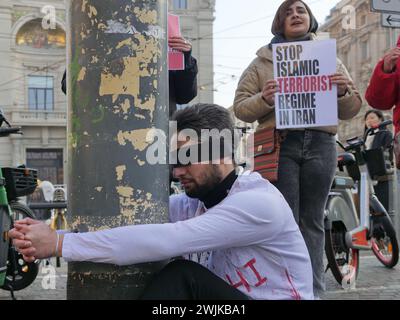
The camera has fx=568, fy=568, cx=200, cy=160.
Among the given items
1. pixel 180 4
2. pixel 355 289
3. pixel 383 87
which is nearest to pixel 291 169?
Answer: pixel 383 87

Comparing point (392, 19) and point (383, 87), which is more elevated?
point (392, 19)

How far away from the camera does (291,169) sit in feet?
11.1

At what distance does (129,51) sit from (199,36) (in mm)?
33751

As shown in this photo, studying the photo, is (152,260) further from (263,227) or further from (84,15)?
(84,15)

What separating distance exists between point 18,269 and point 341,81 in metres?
2.75

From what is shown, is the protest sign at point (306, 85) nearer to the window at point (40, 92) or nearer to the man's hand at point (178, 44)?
the man's hand at point (178, 44)

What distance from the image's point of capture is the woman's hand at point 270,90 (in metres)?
3.28

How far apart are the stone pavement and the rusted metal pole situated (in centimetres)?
219

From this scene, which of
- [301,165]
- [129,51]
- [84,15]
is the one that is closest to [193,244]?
[129,51]

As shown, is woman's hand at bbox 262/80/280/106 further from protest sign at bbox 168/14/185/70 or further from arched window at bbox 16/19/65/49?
arched window at bbox 16/19/65/49

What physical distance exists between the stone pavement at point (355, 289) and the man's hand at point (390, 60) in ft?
5.10

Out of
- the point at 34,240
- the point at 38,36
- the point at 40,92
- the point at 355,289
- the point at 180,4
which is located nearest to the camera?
the point at 34,240

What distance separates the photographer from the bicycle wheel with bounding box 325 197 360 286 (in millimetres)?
4746

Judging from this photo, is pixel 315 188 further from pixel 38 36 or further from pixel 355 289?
pixel 38 36
